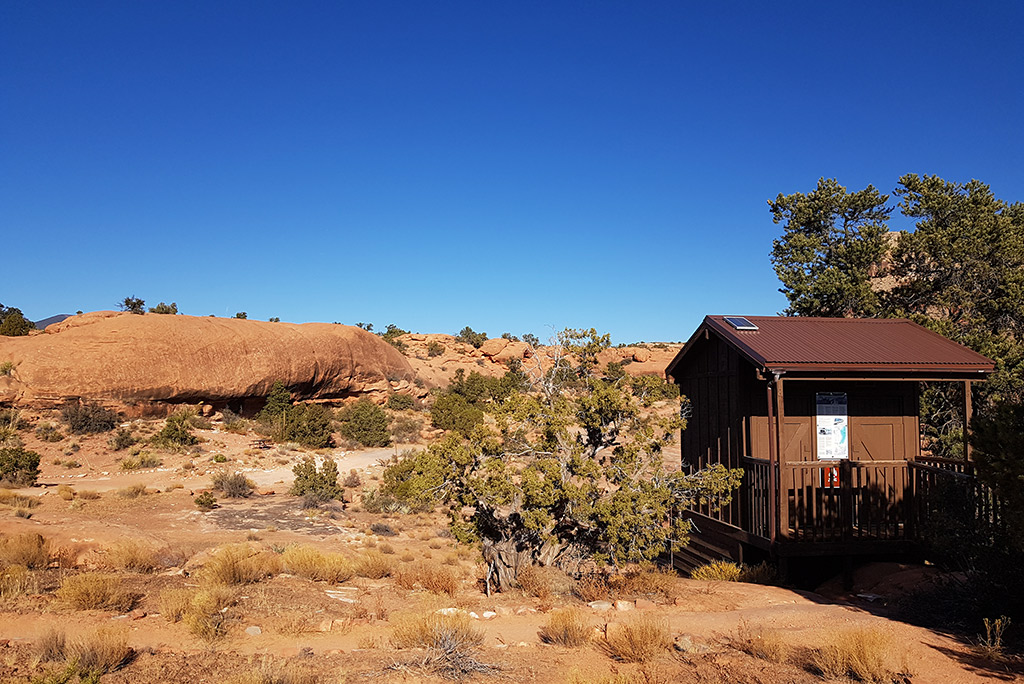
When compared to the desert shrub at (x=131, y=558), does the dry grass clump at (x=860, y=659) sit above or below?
above

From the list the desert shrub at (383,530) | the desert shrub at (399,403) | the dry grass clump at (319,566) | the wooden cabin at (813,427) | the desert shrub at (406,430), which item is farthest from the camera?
the desert shrub at (399,403)

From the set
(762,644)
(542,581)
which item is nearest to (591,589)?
(542,581)

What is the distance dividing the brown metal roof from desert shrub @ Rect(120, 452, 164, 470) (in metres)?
20.0

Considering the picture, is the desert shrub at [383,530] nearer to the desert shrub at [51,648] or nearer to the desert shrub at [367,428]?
the desert shrub at [51,648]

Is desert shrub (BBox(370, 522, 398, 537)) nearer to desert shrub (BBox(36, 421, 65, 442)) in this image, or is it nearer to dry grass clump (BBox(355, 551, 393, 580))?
dry grass clump (BBox(355, 551, 393, 580))

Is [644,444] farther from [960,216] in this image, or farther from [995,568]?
[960,216]

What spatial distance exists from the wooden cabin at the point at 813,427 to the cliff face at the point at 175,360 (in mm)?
25902

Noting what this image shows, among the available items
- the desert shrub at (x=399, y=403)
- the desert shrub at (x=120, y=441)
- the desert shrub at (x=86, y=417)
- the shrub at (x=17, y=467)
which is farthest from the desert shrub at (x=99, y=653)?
the desert shrub at (x=399, y=403)

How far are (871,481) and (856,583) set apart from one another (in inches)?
61.0

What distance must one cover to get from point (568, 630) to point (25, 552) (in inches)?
339

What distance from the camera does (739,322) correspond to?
1134 cm

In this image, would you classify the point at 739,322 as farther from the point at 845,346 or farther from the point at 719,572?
the point at 719,572

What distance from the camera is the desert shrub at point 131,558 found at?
10.4m

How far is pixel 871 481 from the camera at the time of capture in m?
10.1
